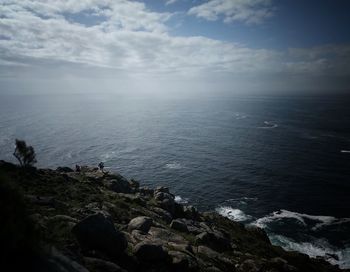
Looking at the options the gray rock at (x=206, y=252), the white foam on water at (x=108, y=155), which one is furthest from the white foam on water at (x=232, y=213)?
the white foam on water at (x=108, y=155)

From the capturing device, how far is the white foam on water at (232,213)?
7250 centimetres

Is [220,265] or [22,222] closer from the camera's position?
[22,222]

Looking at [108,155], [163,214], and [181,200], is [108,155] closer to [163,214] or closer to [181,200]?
[181,200]

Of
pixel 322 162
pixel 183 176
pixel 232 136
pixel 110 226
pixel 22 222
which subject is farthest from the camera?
pixel 232 136

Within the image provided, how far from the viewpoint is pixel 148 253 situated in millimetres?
20062

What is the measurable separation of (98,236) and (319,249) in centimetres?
5951

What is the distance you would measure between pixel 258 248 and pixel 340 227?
1433 inches

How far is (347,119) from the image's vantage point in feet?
653

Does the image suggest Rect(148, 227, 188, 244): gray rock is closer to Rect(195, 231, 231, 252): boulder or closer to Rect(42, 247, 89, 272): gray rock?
Rect(195, 231, 231, 252): boulder

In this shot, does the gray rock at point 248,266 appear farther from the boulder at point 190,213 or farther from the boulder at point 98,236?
the boulder at point 190,213

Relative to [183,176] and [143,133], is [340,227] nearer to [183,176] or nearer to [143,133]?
[183,176]

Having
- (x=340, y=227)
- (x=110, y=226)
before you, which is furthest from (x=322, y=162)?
(x=110, y=226)

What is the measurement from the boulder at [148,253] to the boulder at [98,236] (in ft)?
5.53

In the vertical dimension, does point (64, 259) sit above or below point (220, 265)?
above
